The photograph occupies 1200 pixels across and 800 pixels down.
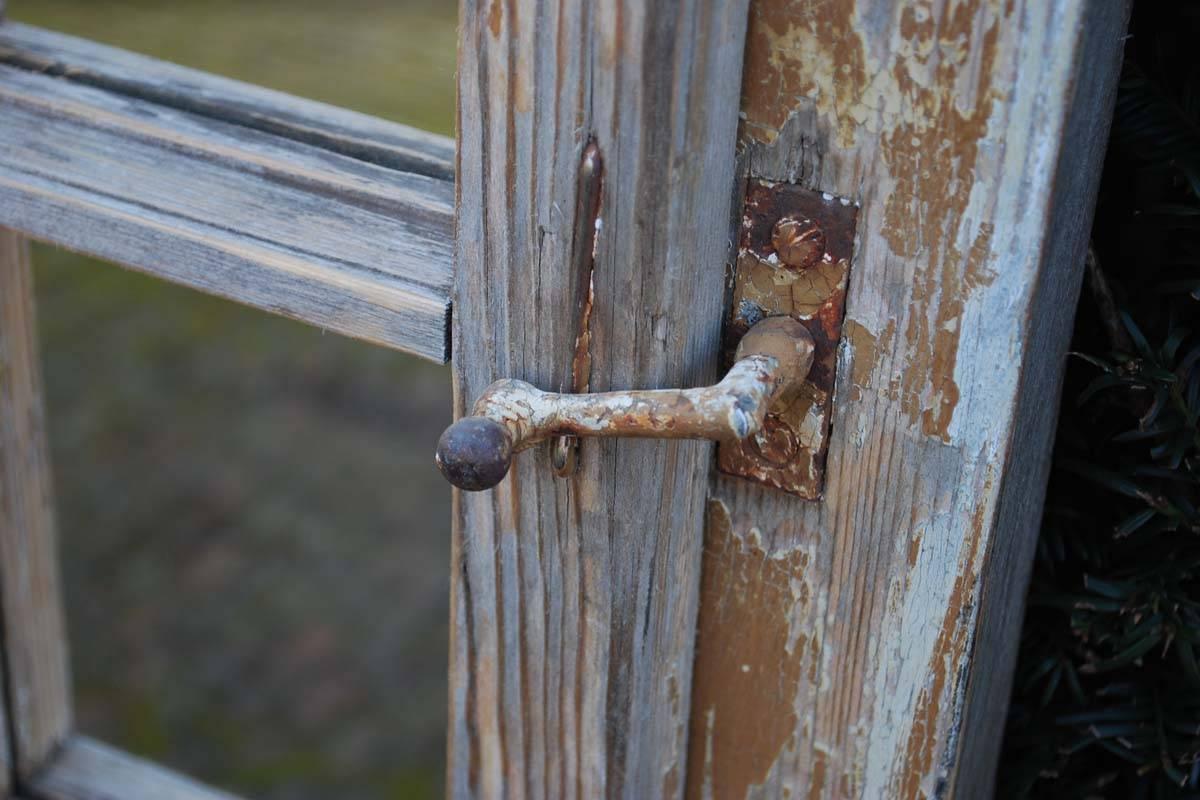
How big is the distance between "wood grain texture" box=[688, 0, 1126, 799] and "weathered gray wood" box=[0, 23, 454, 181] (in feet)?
1.05

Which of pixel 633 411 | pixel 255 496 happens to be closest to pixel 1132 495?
pixel 633 411

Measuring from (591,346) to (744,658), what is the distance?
0.24 meters

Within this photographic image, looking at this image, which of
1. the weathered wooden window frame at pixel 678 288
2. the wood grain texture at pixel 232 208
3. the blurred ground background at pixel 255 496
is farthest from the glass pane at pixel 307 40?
the weathered wooden window frame at pixel 678 288

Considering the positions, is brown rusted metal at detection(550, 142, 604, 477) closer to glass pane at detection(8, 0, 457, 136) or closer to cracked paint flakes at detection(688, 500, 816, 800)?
cracked paint flakes at detection(688, 500, 816, 800)

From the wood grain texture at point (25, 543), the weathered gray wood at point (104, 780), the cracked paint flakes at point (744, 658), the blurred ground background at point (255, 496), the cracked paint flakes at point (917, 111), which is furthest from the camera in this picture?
the blurred ground background at point (255, 496)

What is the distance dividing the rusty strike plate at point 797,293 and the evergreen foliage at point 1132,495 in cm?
21

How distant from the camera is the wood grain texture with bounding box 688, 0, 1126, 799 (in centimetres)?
58

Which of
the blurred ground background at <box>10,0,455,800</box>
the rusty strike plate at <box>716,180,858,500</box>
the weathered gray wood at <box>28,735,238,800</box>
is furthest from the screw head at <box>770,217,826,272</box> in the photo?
the blurred ground background at <box>10,0,455,800</box>

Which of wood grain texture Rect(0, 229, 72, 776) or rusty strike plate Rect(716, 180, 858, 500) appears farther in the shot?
wood grain texture Rect(0, 229, 72, 776)

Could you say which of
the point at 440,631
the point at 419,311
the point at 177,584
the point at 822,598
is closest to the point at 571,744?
the point at 822,598

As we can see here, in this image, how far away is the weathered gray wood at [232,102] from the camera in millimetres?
874

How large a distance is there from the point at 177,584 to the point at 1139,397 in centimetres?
260

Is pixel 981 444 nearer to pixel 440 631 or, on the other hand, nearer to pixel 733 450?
pixel 733 450

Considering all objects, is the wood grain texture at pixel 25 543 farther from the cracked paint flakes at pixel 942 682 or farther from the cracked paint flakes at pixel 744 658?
the cracked paint flakes at pixel 942 682
